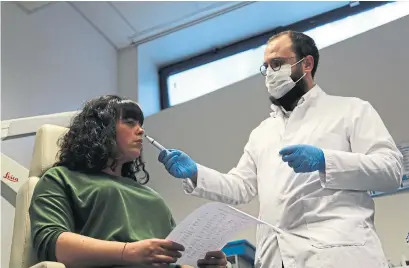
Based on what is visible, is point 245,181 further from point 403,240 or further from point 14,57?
point 14,57

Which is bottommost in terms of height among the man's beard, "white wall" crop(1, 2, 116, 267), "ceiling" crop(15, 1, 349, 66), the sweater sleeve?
the sweater sleeve

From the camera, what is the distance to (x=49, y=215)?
1293mm

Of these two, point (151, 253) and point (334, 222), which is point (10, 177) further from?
point (334, 222)

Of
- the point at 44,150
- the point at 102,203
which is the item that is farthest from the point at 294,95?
the point at 44,150

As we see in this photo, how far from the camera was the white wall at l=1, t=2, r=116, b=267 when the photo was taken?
2.64m

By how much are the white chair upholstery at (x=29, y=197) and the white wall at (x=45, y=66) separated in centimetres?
90

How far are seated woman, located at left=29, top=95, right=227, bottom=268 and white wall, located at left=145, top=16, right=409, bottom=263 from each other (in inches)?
43.2

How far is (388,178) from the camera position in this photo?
1.37 m

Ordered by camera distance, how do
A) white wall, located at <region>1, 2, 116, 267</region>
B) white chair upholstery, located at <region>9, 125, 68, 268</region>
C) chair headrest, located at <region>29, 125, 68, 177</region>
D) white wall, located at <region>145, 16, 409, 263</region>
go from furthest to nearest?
white wall, located at <region>1, 2, 116, 267</region> → white wall, located at <region>145, 16, 409, 263</region> → chair headrest, located at <region>29, 125, 68, 177</region> → white chair upholstery, located at <region>9, 125, 68, 268</region>

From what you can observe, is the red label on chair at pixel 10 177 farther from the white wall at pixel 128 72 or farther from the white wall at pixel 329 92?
the white wall at pixel 128 72

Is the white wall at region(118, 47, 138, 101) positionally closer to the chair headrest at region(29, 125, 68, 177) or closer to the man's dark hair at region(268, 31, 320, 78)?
the chair headrest at region(29, 125, 68, 177)

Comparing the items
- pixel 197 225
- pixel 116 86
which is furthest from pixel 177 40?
pixel 197 225

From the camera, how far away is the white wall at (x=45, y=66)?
8.68ft

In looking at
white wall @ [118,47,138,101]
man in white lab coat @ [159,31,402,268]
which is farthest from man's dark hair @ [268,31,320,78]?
white wall @ [118,47,138,101]
